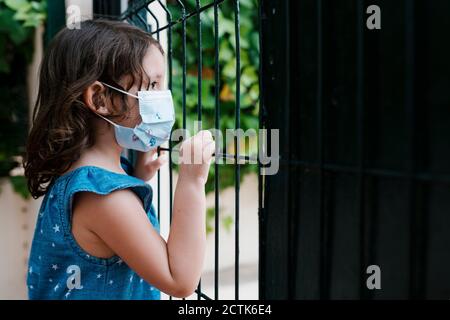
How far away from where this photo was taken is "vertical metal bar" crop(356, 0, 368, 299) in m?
0.65

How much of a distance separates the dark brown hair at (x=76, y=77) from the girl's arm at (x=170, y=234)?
0.17 m

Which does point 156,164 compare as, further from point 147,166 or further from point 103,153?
point 103,153

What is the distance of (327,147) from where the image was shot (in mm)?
728

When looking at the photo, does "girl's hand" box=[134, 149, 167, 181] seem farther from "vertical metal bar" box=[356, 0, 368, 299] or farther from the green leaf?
the green leaf

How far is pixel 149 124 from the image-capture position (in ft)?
3.85

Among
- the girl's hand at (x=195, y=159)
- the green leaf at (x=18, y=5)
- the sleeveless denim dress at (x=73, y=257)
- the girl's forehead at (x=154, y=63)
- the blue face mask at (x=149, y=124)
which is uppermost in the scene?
the green leaf at (x=18, y=5)

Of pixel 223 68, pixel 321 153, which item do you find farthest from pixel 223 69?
pixel 321 153

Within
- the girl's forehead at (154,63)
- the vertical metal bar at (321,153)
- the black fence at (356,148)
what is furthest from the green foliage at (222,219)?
the vertical metal bar at (321,153)

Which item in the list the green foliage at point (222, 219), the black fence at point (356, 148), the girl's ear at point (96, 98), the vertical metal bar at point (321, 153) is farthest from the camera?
the green foliage at point (222, 219)

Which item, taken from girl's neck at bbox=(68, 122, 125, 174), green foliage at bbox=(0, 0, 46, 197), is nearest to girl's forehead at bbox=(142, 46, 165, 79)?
girl's neck at bbox=(68, 122, 125, 174)

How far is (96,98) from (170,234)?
0.33 meters

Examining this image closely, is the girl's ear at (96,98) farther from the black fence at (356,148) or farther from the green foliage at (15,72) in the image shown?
the green foliage at (15,72)

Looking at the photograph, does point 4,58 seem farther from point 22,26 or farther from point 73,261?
point 73,261

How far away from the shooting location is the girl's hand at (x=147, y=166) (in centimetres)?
140
